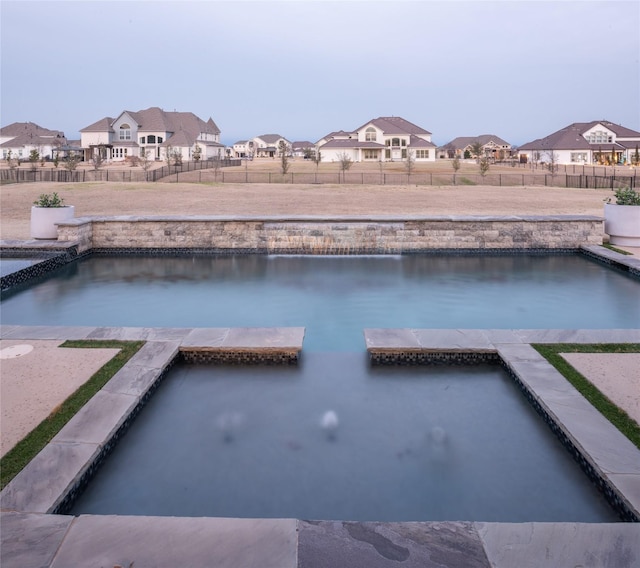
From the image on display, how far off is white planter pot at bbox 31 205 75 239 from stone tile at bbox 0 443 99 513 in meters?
11.9

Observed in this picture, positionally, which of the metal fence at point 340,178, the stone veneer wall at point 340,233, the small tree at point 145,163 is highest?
the small tree at point 145,163

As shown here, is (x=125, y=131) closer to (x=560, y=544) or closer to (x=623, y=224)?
(x=623, y=224)

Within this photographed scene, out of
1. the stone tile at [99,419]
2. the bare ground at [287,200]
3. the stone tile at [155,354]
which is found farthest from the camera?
the bare ground at [287,200]

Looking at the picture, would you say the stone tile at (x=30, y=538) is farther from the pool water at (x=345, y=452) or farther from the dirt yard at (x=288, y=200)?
the dirt yard at (x=288, y=200)

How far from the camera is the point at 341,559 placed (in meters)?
3.59

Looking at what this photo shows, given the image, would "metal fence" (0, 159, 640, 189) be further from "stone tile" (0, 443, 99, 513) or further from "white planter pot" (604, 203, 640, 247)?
"stone tile" (0, 443, 99, 513)

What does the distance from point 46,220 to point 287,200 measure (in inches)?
467

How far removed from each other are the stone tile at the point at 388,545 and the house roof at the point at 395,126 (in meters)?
69.3

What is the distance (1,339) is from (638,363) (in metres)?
8.28

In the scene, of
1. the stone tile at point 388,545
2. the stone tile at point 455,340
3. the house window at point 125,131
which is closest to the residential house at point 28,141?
the house window at point 125,131

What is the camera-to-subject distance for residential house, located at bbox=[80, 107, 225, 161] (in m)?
63.3

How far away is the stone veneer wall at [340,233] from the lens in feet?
50.0

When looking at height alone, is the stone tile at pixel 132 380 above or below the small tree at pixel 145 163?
below

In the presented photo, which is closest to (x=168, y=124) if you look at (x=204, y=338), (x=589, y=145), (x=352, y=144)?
(x=352, y=144)
